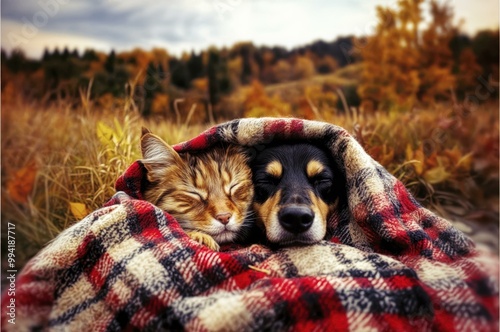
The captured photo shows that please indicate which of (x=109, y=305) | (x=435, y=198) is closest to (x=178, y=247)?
(x=109, y=305)

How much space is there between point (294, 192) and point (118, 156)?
1.35m

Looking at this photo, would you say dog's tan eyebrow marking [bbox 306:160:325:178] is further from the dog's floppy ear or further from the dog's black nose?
the dog's floppy ear

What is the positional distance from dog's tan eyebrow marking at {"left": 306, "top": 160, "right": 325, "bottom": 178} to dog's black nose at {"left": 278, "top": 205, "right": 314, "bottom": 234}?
313 millimetres

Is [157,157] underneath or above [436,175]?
above

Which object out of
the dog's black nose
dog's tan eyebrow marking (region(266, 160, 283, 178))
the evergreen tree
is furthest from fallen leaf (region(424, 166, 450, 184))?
the evergreen tree

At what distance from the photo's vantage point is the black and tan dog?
2.14 metres

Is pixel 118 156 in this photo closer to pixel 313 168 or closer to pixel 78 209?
pixel 78 209

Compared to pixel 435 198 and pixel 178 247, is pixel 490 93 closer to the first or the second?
pixel 435 198

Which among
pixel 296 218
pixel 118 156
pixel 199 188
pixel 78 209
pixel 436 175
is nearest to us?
pixel 296 218

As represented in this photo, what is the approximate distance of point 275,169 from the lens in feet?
7.94

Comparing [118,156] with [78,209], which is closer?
[78,209]

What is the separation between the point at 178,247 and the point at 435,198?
259cm

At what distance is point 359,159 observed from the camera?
91.0 inches

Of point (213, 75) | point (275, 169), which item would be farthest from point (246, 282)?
→ point (213, 75)
